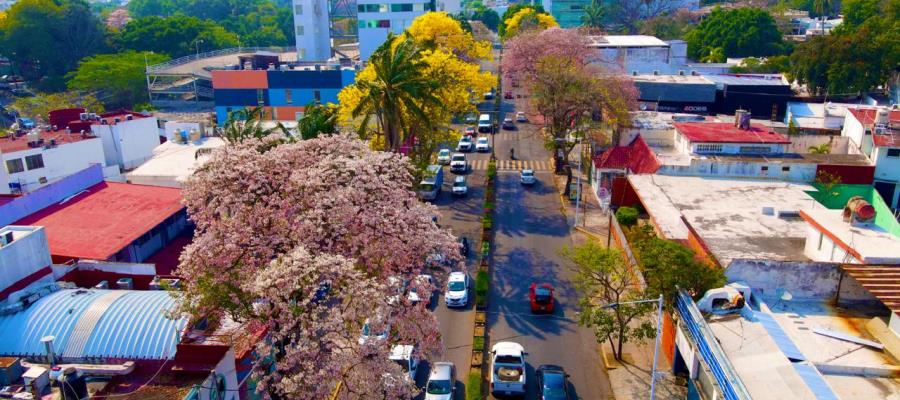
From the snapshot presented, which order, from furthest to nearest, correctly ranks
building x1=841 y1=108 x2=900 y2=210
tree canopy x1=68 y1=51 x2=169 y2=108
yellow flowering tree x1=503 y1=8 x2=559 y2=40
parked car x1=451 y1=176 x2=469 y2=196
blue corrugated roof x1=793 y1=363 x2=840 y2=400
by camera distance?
yellow flowering tree x1=503 y1=8 x2=559 y2=40
tree canopy x1=68 y1=51 x2=169 y2=108
parked car x1=451 y1=176 x2=469 y2=196
building x1=841 y1=108 x2=900 y2=210
blue corrugated roof x1=793 y1=363 x2=840 y2=400

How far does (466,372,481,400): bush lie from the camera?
24750mm

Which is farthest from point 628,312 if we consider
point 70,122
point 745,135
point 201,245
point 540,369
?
point 70,122

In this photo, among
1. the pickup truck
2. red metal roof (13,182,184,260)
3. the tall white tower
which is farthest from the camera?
the tall white tower

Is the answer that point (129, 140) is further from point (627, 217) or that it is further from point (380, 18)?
point (380, 18)

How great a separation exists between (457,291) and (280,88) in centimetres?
4471

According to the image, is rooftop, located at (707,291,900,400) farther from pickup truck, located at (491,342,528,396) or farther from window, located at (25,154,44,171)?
window, located at (25,154,44,171)

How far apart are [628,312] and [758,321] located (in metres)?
4.91

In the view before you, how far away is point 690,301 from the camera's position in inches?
909

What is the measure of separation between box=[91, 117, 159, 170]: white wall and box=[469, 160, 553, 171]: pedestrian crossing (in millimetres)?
27137

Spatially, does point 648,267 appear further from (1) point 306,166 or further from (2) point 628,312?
(1) point 306,166

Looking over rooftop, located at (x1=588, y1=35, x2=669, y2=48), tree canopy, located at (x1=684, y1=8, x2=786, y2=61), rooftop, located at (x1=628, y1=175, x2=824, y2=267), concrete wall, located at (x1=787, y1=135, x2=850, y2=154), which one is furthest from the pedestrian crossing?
tree canopy, located at (x1=684, y1=8, x2=786, y2=61)

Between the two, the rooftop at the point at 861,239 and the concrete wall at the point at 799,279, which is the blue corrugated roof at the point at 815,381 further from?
the rooftop at the point at 861,239

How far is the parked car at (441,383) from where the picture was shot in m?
24.5

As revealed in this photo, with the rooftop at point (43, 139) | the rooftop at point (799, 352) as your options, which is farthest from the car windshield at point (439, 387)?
the rooftop at point (43, 139)
